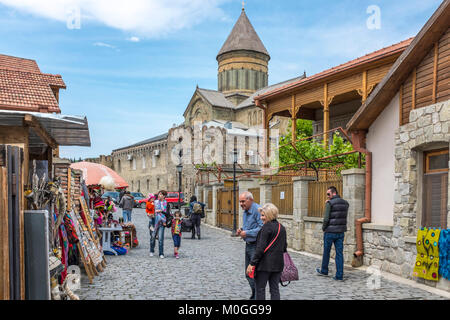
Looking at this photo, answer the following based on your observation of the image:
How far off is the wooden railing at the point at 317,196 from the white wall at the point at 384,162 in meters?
1.63

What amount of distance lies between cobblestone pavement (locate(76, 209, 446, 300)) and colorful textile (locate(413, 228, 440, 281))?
1.24 ft

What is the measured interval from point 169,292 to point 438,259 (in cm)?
449

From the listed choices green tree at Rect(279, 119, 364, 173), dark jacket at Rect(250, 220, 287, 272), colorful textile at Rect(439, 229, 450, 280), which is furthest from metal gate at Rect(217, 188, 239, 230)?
dark jacket at Rect(250, 220, 287, 272)

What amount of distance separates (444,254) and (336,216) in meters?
1.97

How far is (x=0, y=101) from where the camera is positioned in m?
12.2

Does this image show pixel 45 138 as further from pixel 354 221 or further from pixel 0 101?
pixel 354 221

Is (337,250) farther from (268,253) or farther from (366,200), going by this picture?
(268,253)

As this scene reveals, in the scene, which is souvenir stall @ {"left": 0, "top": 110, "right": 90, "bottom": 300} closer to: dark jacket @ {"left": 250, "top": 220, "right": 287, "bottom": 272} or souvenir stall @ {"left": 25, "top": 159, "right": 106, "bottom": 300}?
souvenir stall @ {"left": 25, "top": 159, "right": 106, "bottom": 300}

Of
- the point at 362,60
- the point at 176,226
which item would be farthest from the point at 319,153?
the point at 176,226

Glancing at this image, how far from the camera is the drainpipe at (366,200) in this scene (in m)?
9.94

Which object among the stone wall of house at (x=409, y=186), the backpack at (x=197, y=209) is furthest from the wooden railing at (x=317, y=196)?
the backpack at (x=197, y=209)

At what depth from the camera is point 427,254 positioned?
785 cm

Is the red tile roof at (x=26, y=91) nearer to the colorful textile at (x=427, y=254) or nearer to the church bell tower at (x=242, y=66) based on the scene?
the colorful textile at (x=427, y=254)
